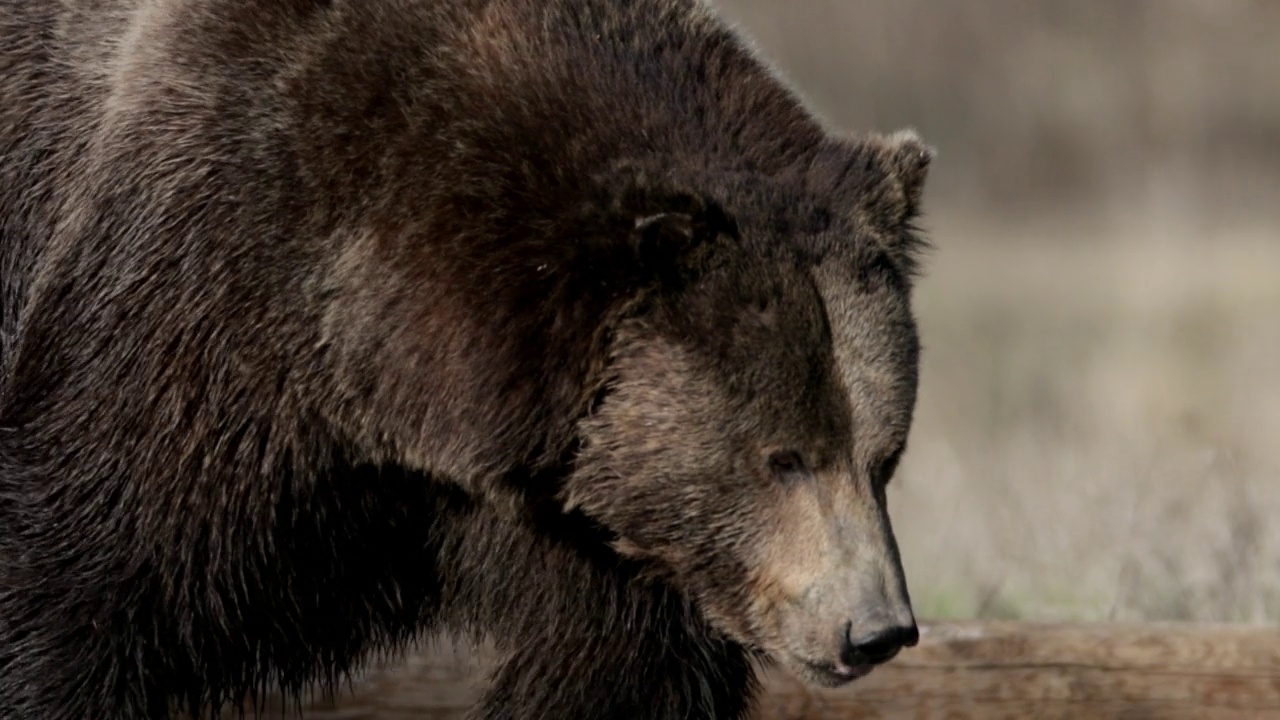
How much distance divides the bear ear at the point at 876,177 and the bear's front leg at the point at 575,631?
38.4 inches

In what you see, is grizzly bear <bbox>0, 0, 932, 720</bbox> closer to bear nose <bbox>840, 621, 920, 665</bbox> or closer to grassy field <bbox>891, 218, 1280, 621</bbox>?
bear nose <bbox>840, 621, 920, 665</bbox>

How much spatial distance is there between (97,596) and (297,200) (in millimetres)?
983

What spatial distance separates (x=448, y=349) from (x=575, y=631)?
82 cm

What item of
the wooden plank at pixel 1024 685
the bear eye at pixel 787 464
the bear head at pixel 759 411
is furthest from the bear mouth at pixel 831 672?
the wooden plank at pixel 1024 685

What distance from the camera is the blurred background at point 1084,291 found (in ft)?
24.7

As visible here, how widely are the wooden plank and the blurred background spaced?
1466mm

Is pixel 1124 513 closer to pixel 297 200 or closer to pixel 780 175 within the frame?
pixel 780 175

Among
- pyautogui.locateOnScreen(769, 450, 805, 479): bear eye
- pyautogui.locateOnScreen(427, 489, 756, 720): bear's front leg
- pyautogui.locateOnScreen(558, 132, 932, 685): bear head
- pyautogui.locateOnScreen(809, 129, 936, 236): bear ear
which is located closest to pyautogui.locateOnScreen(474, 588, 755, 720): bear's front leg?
pyautogui.locateOnScreen(427, 489, 756, 720): bear's front leg

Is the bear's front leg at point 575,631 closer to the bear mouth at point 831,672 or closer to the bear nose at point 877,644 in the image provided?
the bear mouth at point 831,672

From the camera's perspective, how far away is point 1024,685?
534cm

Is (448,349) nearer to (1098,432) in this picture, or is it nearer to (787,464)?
(787,464)

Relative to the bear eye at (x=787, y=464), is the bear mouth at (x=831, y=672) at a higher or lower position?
lower

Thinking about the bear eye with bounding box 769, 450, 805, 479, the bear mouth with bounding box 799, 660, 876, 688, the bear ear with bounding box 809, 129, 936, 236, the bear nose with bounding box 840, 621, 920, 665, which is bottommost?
the bear mouth with bounding box 799, 660, 876, 688

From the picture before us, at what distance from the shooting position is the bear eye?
13.1 feet
